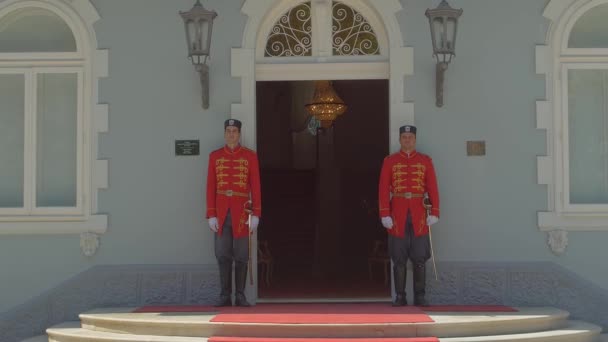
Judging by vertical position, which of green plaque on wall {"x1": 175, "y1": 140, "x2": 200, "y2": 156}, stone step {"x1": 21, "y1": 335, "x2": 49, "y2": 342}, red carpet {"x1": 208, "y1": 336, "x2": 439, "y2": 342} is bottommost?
stone step {"x1": 21, "y1": 335, "x2": 49, "y2": 342}

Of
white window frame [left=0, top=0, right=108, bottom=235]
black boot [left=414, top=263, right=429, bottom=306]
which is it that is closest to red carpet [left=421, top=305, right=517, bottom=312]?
black boot [left=414, top=263, right=429, bottom=306]

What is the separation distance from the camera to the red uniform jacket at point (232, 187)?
8.70m

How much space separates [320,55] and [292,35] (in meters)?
0.38

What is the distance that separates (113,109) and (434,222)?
3535mm

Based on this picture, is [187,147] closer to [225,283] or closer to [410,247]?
[225,283]

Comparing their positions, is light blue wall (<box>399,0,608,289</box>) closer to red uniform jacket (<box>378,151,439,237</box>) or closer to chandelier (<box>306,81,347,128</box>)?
red uniform jacket (<box>378,151,439,237</box>)

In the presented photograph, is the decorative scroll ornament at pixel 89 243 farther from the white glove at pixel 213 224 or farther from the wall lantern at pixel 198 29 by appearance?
the wall lantern at pixel 198 29

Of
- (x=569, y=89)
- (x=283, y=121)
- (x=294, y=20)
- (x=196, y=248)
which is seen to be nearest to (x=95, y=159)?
(x=196, y=248)

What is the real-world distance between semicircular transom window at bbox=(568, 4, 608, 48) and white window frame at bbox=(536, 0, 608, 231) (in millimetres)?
101

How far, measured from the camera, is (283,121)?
62.4 ft

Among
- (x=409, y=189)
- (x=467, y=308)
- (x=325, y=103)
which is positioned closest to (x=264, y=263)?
(x=325, y=103)

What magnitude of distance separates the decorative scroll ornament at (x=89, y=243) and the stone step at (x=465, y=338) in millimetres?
929

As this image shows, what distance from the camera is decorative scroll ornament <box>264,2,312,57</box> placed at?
368 inches

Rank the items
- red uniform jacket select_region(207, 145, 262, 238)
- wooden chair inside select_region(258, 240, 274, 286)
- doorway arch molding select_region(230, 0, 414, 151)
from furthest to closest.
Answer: wooden chair inside select_region(258, 240, 274, 286) < doorway arch molding select_region(230, 0, 414, 151) < red uniform jacket select_region(207, 145, 262, 238)
